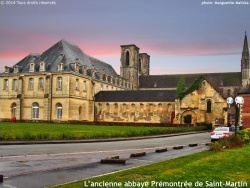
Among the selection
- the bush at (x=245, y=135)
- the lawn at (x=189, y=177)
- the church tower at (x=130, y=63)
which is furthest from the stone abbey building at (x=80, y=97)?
the lawn at (x=189, y=177)

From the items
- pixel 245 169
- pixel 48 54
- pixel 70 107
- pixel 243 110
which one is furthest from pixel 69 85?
pixel 245 169

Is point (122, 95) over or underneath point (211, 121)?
over

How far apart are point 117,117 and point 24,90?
1918cm

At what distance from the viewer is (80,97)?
221 ft

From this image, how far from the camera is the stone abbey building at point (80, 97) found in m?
60.6

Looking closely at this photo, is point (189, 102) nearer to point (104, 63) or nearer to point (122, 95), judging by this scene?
point (122, 95)

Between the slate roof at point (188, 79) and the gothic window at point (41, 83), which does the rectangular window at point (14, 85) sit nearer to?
the gothic window at point (41, 83)

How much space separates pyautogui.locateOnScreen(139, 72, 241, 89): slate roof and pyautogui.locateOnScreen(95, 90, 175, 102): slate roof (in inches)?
1259

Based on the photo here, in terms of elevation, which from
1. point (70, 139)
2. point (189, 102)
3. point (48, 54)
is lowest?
point (70, 139)

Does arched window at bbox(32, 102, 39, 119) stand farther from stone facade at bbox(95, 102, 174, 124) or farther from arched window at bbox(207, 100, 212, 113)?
arched window at bbox(207, 100, 212, 113)

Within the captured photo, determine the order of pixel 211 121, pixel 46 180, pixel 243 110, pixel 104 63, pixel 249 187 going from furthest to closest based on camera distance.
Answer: pixel 104 63 < pixel 211 121 < pixel 243 110 < pixel 46 180 < pixel 249 187

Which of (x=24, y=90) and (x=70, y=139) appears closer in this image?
(x=70, y=139)

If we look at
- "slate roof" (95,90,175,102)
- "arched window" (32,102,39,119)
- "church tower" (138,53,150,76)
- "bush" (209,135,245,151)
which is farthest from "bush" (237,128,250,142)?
"church tower" (138,53,150,76)

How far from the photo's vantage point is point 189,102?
6084 centimetres
